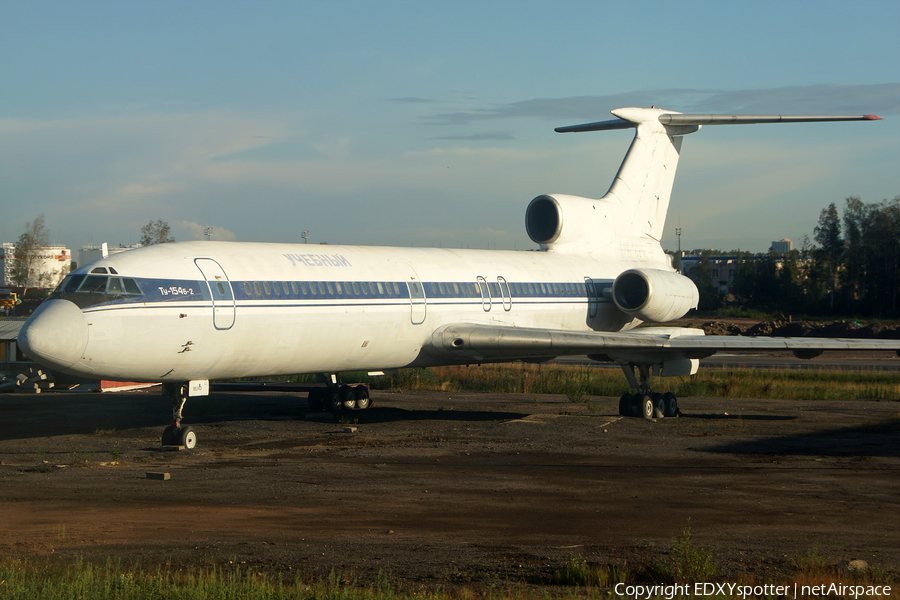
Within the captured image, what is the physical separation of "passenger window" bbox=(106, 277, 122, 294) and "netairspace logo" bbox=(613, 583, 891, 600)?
407 inches

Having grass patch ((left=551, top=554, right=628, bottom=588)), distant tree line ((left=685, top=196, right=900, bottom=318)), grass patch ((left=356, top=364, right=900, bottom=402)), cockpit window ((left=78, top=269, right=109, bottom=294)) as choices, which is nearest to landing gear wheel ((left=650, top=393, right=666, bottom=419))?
grass patch ((left=356, top=364, right=900, bottom=402))

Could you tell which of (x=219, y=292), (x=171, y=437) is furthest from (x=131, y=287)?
(x=171, y=437)

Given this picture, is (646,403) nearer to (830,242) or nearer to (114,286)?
(114,286)

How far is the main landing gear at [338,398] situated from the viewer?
75.3 feet

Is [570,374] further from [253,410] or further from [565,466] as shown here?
[565,466]

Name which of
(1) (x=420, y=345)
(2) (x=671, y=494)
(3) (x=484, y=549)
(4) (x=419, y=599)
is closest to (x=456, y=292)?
(1) (x=420, y=345)

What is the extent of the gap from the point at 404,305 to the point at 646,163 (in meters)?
11.6

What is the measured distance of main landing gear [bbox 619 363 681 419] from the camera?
72.4 feet

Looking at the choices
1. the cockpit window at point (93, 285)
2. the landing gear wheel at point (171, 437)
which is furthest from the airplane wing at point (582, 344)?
the cockpit window at point (93, 285)

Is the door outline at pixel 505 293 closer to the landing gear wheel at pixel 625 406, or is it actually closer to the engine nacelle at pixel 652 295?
the landing gear wheel at pixel 625 406

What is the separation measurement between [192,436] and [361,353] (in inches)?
160

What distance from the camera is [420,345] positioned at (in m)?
20.3

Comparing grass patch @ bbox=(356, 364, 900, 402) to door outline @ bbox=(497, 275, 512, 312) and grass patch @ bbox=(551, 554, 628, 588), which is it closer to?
door outline @ bbox=(497, 275, 512, 312)

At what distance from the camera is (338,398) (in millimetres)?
23016
